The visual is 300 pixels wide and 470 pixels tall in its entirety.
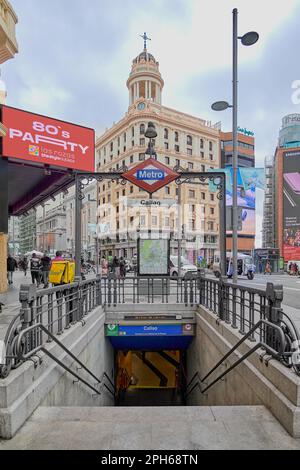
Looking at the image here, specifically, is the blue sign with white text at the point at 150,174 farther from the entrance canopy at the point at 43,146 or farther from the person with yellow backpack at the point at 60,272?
the person with yellow backpack at the point at 60,272

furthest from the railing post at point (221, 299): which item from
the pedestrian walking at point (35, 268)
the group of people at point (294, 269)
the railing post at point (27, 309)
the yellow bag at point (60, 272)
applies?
the group of people at point (294, 269)

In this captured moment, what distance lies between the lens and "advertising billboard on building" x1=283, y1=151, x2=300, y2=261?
197ft

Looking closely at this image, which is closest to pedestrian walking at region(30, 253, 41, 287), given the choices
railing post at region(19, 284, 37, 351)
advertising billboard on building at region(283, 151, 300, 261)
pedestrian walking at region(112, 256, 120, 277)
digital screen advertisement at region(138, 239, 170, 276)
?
digital screen advertisement at region(138, 239, 170, 276)

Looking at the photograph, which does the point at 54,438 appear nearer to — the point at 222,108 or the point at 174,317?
the point at 174,317

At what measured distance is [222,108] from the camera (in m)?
9.64

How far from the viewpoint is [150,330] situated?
33.4 feet

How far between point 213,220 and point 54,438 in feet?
207

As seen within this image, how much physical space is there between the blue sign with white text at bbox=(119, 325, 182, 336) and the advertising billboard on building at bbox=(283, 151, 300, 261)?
55187 millimetres

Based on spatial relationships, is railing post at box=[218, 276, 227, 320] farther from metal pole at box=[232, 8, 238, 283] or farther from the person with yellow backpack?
the person with yellow backpack

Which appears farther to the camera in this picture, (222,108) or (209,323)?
(222,108)

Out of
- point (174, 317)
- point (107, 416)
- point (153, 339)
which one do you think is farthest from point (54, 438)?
point (153, 339)

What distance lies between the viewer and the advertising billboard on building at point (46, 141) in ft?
33.7

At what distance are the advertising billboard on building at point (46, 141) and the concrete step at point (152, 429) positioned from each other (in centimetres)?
896

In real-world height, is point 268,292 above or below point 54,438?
above
